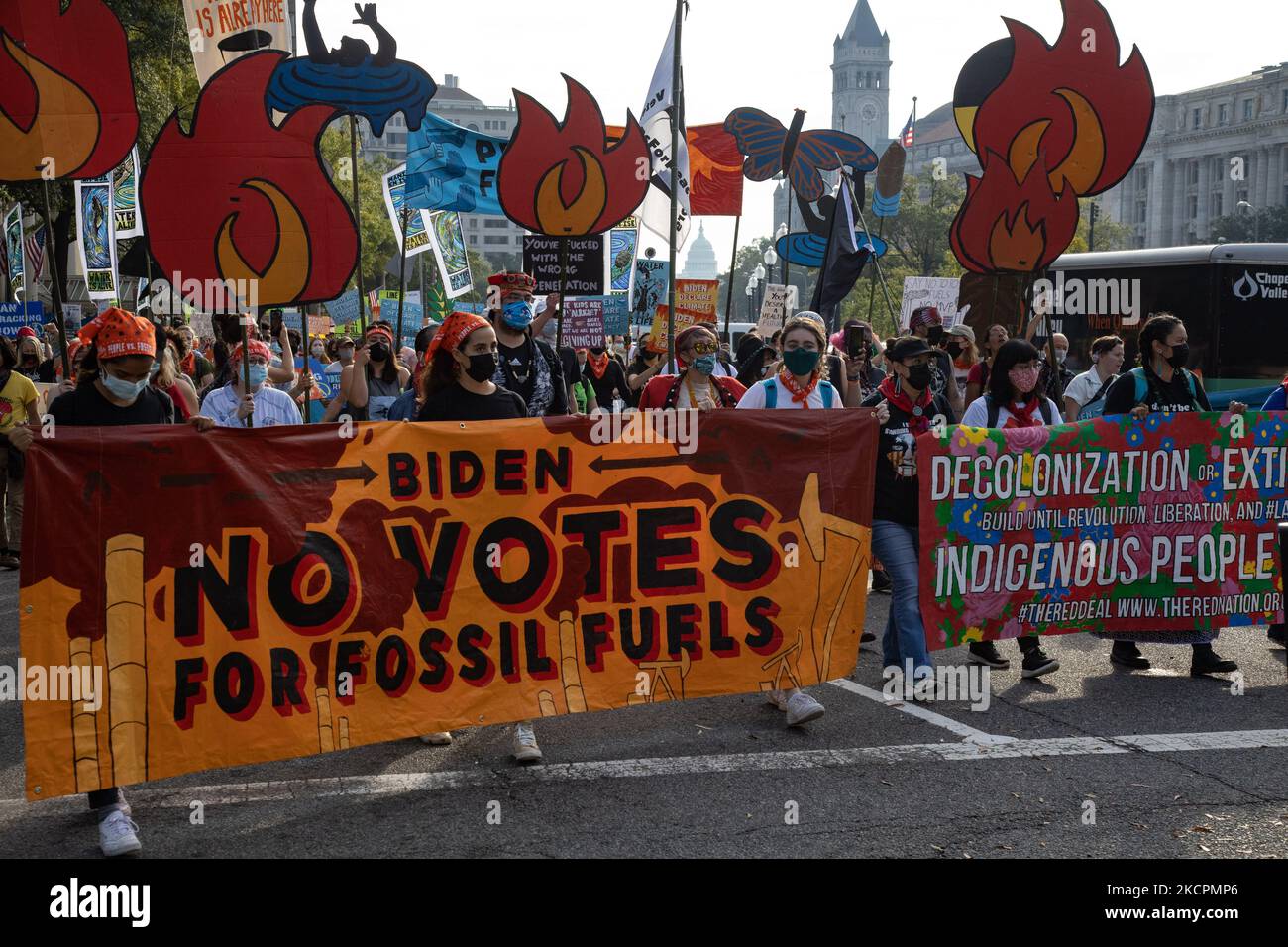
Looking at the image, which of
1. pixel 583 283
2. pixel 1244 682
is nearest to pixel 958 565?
pixel 1244 682

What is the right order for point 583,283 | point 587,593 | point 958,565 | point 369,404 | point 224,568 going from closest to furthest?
point 224,568 < point 587,593 < point 958,565 < point 369,404 < point 583,283

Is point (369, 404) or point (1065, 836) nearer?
point (1065, 836)

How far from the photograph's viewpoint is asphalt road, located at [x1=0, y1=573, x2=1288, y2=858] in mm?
4641

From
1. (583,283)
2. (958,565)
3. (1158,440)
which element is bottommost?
(958,565)

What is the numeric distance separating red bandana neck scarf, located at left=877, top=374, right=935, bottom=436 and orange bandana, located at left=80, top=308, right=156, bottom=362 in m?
3.35

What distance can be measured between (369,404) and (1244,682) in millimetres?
5164

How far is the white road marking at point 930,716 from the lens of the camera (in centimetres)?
586

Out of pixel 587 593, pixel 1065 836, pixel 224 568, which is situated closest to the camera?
pixel 1065 836

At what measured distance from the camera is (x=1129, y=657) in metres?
7.25

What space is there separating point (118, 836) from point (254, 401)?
10.0 ft

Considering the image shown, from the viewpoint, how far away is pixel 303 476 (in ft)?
17.1

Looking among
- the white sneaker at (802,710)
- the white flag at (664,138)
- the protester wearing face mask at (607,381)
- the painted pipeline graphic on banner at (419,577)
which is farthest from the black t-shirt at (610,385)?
the white sneaker at (802,710)

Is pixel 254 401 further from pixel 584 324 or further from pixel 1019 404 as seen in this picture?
pixel 584 324

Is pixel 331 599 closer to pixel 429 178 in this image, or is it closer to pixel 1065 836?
pixel 1065 836
